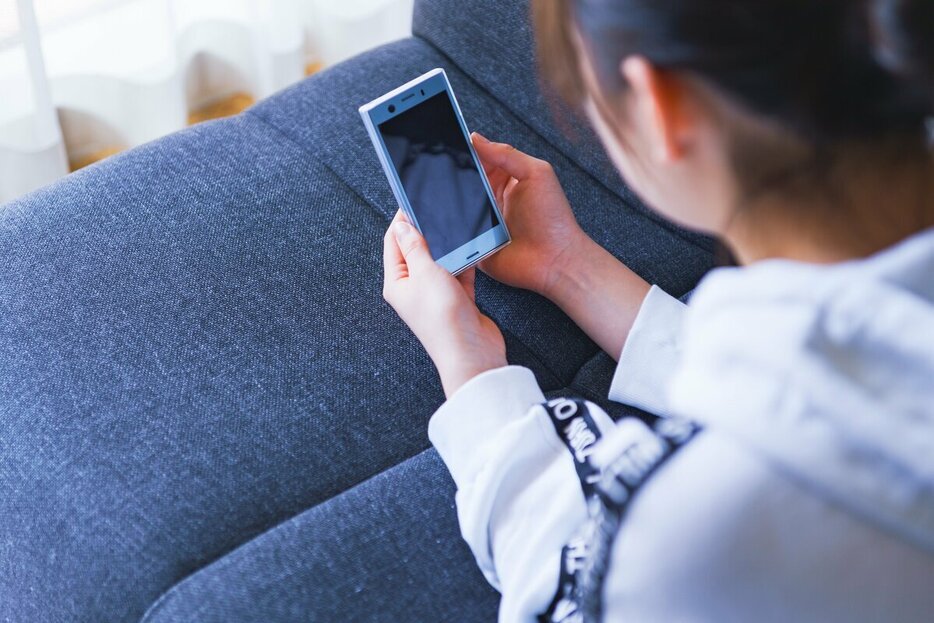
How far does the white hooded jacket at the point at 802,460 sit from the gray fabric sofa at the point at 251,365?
0.32 metres

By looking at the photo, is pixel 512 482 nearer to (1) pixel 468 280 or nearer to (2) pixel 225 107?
(1) pixel 468 280

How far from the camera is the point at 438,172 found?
961 mm

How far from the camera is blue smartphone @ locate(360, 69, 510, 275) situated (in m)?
0.94

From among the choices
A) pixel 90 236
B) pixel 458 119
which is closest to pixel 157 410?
pixel 90 236

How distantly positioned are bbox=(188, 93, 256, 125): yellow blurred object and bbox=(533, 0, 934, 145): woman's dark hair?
4.55ft

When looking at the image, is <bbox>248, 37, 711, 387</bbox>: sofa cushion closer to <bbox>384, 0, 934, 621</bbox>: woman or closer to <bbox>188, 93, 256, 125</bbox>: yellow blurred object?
<bbox>384, 0, 934, 621</bbox>: woman

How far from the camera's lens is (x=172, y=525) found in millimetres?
840

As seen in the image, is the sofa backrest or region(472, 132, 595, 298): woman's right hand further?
the sofa backrest

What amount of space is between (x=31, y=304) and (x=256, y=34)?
83 cm

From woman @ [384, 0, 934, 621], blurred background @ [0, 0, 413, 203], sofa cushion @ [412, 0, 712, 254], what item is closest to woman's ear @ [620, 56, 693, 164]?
woman @ [384, 0, 934, 621]

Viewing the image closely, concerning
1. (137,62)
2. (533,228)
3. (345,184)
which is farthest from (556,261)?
(137,62)

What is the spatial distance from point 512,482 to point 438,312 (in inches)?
7.1

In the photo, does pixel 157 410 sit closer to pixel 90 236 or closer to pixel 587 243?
pixel 90 236

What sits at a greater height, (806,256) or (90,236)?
(806,256)
